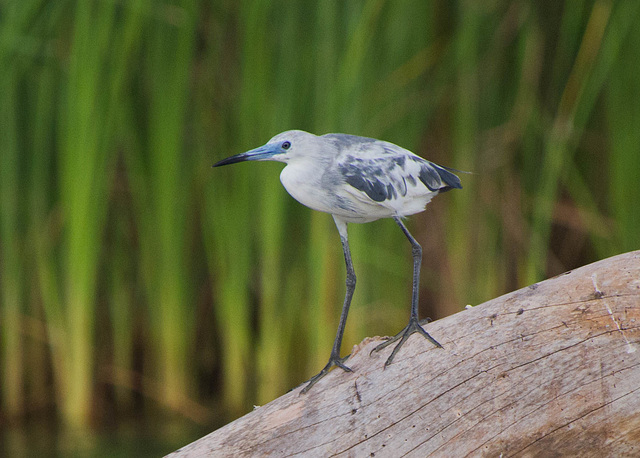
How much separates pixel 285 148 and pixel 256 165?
1.97 m

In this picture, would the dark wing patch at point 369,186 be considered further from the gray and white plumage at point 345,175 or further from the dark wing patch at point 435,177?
the dark wing patch at point 435,177

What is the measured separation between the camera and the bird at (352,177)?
1.55 meters

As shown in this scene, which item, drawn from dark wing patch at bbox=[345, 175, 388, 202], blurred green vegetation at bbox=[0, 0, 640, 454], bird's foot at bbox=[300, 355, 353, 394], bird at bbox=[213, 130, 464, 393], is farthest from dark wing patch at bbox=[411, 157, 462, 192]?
blurred green vegetation at bbox=[0, 0, 640, 454]

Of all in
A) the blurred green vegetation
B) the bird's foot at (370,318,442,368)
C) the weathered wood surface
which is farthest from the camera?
the blurred green vegetation

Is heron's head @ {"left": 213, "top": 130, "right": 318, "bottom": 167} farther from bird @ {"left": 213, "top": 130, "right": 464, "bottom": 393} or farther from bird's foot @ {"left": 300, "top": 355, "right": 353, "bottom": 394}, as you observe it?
bird's foot @ {"left": 300, "top": 355, "right": 353, "bottom": 394}

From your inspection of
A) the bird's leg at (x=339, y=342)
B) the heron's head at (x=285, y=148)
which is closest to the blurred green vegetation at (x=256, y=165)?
the bird's leg at (x=339, y=342)

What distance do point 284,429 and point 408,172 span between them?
61 cm

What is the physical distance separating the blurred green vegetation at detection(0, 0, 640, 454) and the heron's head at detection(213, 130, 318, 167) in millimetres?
1255

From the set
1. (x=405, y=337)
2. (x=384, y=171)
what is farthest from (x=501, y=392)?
(x=384, y=171)

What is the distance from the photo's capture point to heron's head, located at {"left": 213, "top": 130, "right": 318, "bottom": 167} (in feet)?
5.11

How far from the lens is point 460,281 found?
3.51 metres

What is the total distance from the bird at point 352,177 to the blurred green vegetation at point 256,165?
1185 millimetres

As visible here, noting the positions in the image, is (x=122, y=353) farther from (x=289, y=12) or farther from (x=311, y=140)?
(x=311, y=140)

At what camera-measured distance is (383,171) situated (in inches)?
62.7
